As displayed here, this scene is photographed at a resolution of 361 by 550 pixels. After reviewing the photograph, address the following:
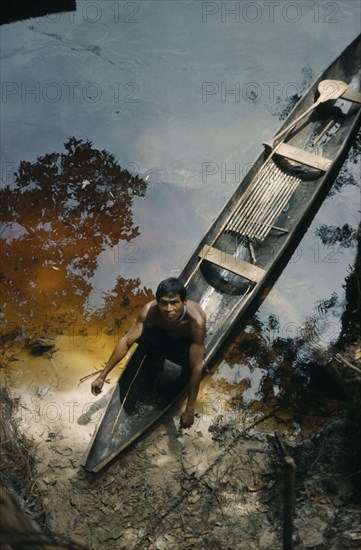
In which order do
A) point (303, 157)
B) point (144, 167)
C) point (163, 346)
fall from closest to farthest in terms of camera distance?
point (163, 346), point (303, 157), point (144, 167)

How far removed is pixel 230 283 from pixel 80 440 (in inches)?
98.8

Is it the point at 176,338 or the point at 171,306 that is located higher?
the point at 171,306

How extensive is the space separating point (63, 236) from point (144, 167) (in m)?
1.67

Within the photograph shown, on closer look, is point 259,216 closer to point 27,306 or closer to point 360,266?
point 360,266

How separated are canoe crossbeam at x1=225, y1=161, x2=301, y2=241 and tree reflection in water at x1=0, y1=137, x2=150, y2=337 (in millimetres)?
1531

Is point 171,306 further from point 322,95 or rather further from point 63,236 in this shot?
point 322,95

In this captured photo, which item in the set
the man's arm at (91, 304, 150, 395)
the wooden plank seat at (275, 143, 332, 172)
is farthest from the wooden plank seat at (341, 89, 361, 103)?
the man's arm at (91, 304, 150, 395)

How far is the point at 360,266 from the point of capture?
7.42 meters

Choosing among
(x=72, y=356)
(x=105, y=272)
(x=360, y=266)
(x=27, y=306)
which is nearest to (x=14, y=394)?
(x=72, y=356)

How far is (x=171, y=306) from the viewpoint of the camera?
485cm

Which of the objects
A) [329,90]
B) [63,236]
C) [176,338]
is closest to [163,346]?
[176,338]

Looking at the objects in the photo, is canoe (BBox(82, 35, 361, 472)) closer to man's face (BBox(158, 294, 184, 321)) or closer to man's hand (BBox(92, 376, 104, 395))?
man's hand (BBox(92, 376, 104, 395))

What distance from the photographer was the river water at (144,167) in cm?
679

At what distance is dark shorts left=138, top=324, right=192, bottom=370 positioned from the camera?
18.1ft
